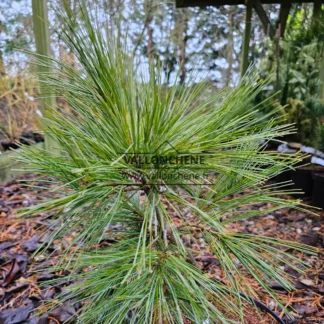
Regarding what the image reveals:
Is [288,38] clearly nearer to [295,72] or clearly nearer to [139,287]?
[295,72]

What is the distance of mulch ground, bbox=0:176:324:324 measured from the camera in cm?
87

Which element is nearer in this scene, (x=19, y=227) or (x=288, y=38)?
(x=19, y=227)

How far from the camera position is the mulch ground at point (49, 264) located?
87cm

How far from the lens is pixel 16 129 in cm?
215

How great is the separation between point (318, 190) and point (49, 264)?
1522 millimetres

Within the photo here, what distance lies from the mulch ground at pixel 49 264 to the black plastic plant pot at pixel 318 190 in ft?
0.31

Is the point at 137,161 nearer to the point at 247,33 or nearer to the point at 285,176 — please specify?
the point at 285,176

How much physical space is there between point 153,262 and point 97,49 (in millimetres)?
391

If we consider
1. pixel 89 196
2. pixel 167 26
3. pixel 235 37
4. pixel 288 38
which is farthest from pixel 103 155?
pixel 235 37

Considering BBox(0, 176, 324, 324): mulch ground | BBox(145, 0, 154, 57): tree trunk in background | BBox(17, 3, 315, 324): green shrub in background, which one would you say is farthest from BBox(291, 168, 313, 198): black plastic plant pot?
BBox(145, 0, 154, 57): tree trunk in background

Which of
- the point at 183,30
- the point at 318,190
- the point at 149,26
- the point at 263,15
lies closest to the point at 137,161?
the point at 318,190

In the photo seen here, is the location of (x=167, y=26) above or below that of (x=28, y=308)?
above

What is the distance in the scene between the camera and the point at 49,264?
43.5 inches

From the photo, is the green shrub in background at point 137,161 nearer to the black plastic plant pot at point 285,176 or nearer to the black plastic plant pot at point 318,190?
the black plastic plant pot at point 318,190
